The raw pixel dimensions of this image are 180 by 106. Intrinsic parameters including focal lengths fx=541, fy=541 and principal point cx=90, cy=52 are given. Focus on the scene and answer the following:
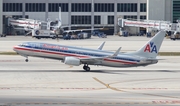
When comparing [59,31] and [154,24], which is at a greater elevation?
[154,24]

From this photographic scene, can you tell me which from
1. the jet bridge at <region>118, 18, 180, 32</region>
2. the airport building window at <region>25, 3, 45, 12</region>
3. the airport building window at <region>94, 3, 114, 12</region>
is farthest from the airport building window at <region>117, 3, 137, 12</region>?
the airport building window at <region>25, 3, 45, 12</region>

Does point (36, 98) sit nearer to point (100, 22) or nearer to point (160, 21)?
point (160, 21)

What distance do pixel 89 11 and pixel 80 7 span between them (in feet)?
10.7

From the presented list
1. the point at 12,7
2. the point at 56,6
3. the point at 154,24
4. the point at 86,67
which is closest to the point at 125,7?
the point at 154,24

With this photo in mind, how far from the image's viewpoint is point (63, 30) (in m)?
162

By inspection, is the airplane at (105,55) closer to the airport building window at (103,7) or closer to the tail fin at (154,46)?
the tail fin at (154,46)

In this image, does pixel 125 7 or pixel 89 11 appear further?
pixel 125 7

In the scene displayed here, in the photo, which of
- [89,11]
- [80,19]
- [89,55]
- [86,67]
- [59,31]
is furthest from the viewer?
[80,19]

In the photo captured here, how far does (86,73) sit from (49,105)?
79.6 ft

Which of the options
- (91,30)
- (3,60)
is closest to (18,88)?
(3,60)

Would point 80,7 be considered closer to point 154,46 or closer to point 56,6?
point 56,6

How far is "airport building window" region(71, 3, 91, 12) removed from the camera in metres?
175

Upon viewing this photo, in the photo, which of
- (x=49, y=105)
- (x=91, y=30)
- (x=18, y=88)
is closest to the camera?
(x=49, y=105)

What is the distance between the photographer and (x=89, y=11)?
176 meters
